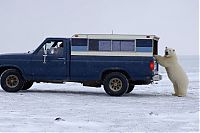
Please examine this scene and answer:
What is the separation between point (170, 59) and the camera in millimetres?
14945

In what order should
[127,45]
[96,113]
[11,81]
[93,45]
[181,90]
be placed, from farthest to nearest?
1. [11,81]
2. [181,90]
3. [93,45]
4. [127,45]
5. [96,113]

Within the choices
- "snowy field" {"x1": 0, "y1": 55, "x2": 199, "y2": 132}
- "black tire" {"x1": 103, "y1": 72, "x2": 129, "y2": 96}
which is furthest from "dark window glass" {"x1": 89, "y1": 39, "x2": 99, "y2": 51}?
"snowy field" {"x1": 0, "y1": 55, "x2": 199, "y2": 132}

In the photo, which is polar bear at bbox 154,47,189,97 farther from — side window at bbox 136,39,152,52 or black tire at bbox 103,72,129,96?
black tire at bbox 103,72,129,96

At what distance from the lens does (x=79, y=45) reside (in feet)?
47.8

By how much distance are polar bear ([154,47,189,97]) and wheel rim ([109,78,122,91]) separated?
5.09ft

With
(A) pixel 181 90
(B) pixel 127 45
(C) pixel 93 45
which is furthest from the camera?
(A) pixel 181 90

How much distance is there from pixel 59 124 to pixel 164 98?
6067 millimetres

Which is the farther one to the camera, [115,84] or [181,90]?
[181,90]

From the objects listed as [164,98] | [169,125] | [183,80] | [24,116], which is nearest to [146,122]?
[169,125]

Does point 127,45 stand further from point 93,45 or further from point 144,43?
point 93,45

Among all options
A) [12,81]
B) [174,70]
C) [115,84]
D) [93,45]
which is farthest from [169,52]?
[12,81]

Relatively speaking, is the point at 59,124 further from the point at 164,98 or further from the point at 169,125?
the point at 164,98

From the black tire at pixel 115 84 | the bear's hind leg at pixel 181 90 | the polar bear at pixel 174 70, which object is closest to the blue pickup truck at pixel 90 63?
the black tire at pixel 115 84

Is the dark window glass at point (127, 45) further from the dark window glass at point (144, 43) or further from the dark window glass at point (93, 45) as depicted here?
the dark window glass at point (93, 45)
